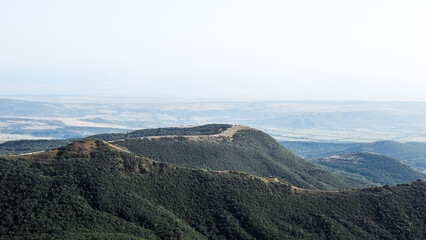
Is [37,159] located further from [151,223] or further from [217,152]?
[217,152]

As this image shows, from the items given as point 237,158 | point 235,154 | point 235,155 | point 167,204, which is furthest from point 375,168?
point 167,204

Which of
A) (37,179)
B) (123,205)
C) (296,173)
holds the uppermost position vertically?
(37,179)

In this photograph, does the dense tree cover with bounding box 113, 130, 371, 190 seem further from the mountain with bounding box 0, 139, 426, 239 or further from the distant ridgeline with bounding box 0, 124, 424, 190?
the mountain with bounding box 0, 139, 426, 239

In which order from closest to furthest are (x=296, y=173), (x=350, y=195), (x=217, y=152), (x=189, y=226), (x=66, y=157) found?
(x=189, y=226)
(x=66, y=157)
(x=350, y=195)
(x=217, y=152)
(x=296, y=173)

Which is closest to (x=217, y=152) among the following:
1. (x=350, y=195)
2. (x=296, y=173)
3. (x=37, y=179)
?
(x=296, y=173)

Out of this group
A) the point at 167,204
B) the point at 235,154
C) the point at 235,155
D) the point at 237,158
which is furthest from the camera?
the point at 235,154

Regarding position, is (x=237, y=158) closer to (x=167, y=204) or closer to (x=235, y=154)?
(x=235, y=154)
